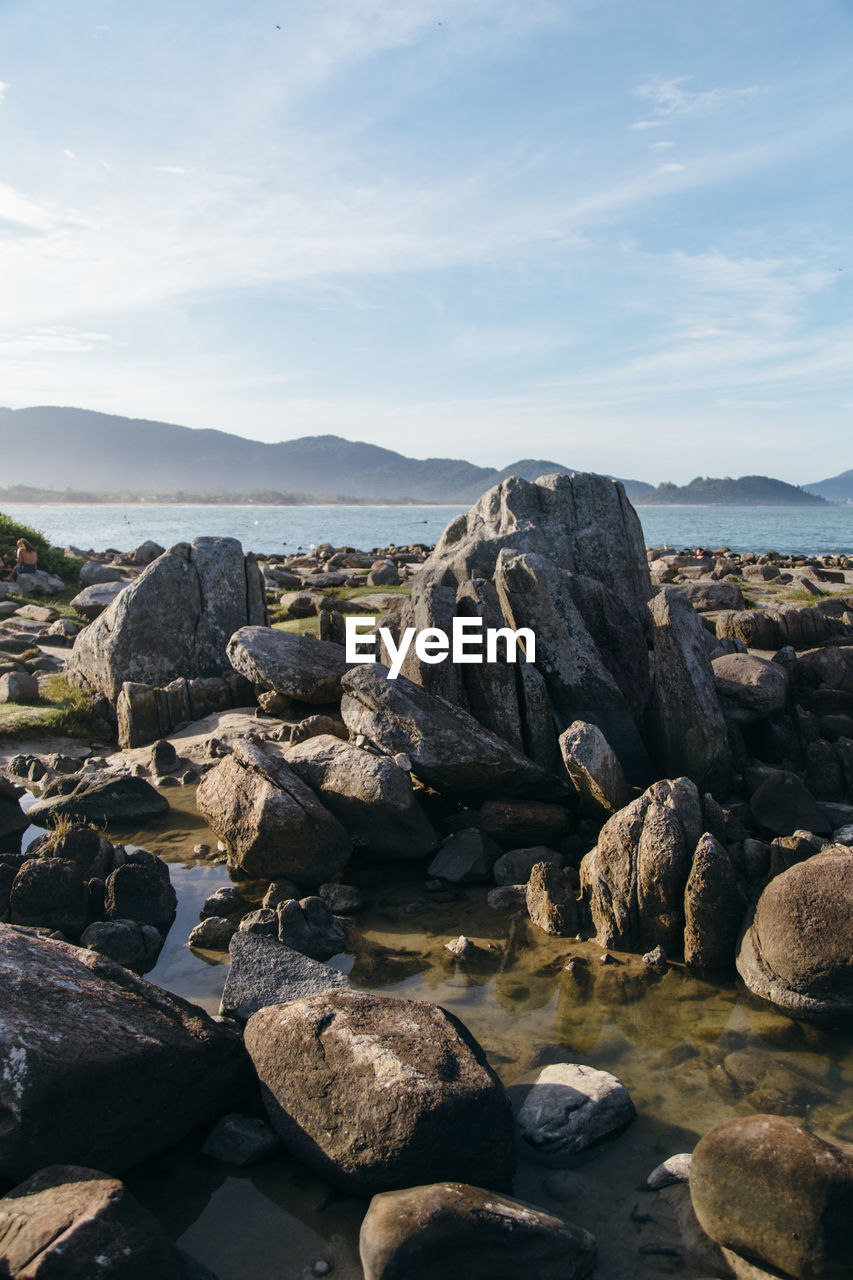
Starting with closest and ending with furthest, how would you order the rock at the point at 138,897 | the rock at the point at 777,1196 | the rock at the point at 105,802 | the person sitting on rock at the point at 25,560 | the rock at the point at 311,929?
1. the rock at the point at 777,1196
2. the rock at the point at 311,929
3. the rock at the point at 138,897
4. the rock at the point at 105,802
5. the person sitting on rock at the point at 25,560

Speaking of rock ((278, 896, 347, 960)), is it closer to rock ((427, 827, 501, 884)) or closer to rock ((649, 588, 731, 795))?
rock ((427, 827, 501, 884))

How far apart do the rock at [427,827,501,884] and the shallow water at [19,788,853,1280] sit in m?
0.15

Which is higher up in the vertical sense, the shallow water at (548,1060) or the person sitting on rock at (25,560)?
the person sitting on rock at (25,560)

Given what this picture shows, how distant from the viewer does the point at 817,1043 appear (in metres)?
5.97

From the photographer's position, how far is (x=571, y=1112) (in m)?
5.18

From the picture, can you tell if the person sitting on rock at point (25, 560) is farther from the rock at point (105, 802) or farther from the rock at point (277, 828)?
the rock at point (277, 828)

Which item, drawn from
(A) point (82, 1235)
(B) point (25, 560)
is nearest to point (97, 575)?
(B) point (25, 560)

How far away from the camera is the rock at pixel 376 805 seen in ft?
29.1

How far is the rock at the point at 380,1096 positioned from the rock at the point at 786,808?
4.64 m

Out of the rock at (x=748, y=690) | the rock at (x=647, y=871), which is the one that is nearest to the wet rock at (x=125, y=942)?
the rock at (x=647, y=871)

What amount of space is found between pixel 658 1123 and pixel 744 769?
18.5 feet

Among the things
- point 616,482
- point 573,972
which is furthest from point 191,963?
point 616,482

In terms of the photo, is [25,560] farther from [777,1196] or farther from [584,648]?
[777,1196]

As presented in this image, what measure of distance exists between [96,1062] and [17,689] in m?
10.7
